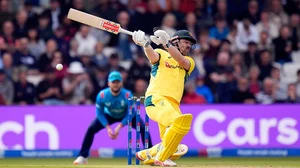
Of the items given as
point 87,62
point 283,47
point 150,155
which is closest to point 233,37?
point 283,47

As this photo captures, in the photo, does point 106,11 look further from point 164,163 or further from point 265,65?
point 164,163

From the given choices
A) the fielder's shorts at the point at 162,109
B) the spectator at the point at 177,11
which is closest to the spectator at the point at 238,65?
the spectator at the point at 177,11

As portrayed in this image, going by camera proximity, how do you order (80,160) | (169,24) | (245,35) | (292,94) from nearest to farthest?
1. (80,160)
2. (292,94)
3. (169,24)
4. (245,35)

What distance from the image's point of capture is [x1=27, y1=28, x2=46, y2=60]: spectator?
1653 cm

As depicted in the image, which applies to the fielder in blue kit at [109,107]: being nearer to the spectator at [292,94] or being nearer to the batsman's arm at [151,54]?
the batsman's arm at [151,54]

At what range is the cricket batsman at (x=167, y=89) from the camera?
942 cm

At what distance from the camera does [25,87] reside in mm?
15570

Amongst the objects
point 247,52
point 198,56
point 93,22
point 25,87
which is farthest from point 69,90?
point 93,22

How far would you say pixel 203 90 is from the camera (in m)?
15.9

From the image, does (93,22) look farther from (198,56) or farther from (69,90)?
(198,56)

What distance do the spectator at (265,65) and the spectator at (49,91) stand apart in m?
4.12

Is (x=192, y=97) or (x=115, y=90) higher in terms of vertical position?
(x=192, y=97)

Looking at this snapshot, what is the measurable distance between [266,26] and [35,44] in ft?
16.3

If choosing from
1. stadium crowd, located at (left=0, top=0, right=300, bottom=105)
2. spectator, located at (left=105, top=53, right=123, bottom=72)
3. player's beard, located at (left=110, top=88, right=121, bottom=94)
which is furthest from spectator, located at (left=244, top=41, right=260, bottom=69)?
player's beard, located at (left=110, top=88, right=121, bottom=94)
